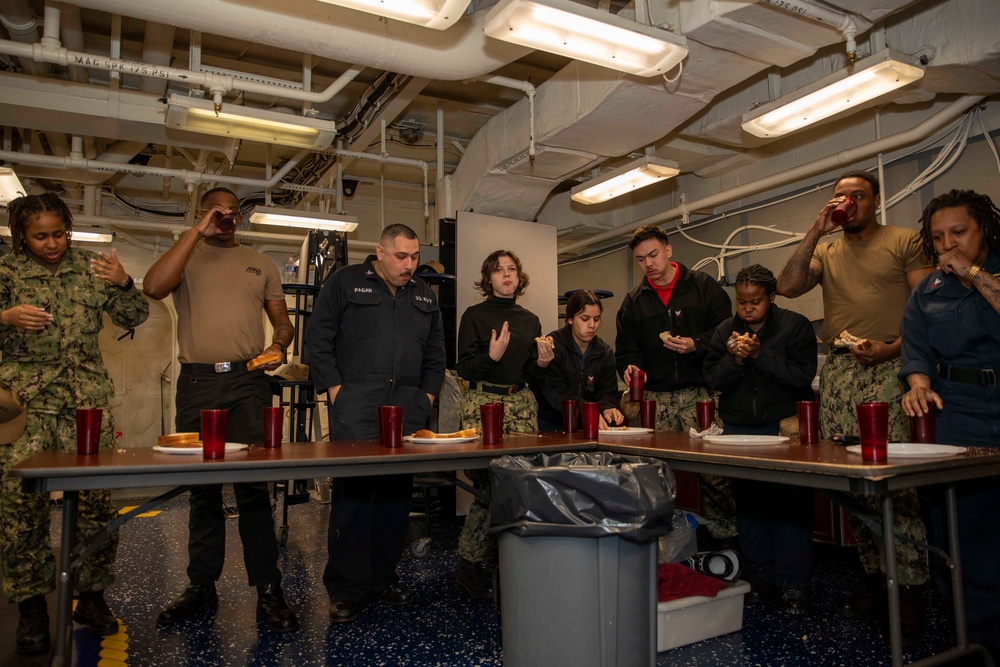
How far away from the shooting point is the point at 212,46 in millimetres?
5109

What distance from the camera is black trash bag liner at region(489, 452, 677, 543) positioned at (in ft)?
5.78

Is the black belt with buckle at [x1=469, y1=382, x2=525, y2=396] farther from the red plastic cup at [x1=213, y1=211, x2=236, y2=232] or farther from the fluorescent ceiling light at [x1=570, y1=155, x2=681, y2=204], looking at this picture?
the fluorescent ceiling light at [x1=570, y1=155, x2=681, y2=204]

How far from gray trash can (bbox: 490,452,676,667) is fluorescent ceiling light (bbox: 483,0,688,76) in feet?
6.74

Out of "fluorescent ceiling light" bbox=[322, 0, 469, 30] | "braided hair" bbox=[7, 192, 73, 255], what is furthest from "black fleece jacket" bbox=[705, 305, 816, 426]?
"braided hair" bbox=[7, 192, 73, 255]

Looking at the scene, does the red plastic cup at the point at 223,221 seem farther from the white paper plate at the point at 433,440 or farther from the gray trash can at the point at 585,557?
the gray trash can at the point at 585,557

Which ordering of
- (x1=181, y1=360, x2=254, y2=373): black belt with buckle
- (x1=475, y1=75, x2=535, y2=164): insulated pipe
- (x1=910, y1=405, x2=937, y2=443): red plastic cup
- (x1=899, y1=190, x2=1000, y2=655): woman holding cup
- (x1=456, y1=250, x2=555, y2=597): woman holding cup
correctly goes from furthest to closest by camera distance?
(x1=475, y1=75, x2=535, y2=164): insulated pipe
(x1=456, y1=250, x2=555, y2=597): woman holding cup
(x1=181, y1=360, x2=254, y2=373): black belt with buckle
(x1=899, y1=190, x2=1000, y2=655): woman holding cup
(x1=910, y1=405, x2=937, y2=443): red plastic cup

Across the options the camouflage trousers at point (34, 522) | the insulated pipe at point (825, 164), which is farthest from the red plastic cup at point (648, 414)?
the insulated pipe at point (825, 164)

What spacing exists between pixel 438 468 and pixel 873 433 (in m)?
1.20

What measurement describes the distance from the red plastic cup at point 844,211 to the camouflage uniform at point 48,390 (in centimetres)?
298

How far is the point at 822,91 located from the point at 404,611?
3.37m

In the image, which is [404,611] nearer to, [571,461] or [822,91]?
[571,461]

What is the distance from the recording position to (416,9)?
2.99 metres

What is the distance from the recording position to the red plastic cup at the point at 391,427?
2330mm

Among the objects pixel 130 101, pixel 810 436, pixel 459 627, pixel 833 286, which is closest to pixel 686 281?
pixel 833 286
